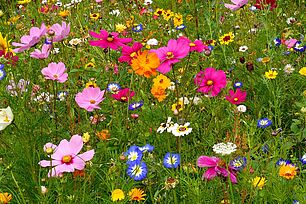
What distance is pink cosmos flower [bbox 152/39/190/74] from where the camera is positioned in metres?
1.45

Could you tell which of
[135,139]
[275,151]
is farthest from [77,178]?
[275,151]

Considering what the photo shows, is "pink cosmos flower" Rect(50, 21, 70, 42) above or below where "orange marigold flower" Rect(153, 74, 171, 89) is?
above

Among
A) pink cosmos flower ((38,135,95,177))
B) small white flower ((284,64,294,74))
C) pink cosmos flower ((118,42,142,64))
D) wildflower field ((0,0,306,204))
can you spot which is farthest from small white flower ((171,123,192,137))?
small white flower ((284,64,294,74))

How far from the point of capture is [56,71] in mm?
1574

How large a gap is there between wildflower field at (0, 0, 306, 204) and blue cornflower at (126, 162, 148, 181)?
1 centimetres

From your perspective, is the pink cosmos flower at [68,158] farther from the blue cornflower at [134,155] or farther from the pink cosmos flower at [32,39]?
the pink cosmos flower at [32,39]

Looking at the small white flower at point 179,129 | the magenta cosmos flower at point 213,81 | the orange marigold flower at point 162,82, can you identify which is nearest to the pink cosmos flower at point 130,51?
the orange marigold flower at point 162,82

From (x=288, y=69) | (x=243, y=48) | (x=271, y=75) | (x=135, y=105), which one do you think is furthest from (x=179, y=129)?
(x=243, y=48)

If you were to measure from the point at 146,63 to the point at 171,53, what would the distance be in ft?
0.25

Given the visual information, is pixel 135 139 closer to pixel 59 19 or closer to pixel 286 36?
pixel 286 36

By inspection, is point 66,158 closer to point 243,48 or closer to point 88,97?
point 88,97

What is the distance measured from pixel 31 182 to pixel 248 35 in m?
1.37

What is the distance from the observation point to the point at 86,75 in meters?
2.19

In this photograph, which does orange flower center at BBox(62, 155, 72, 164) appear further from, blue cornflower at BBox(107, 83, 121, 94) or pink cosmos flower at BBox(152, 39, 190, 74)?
blue cornflower at BBox(107, 83, 121, 94)
